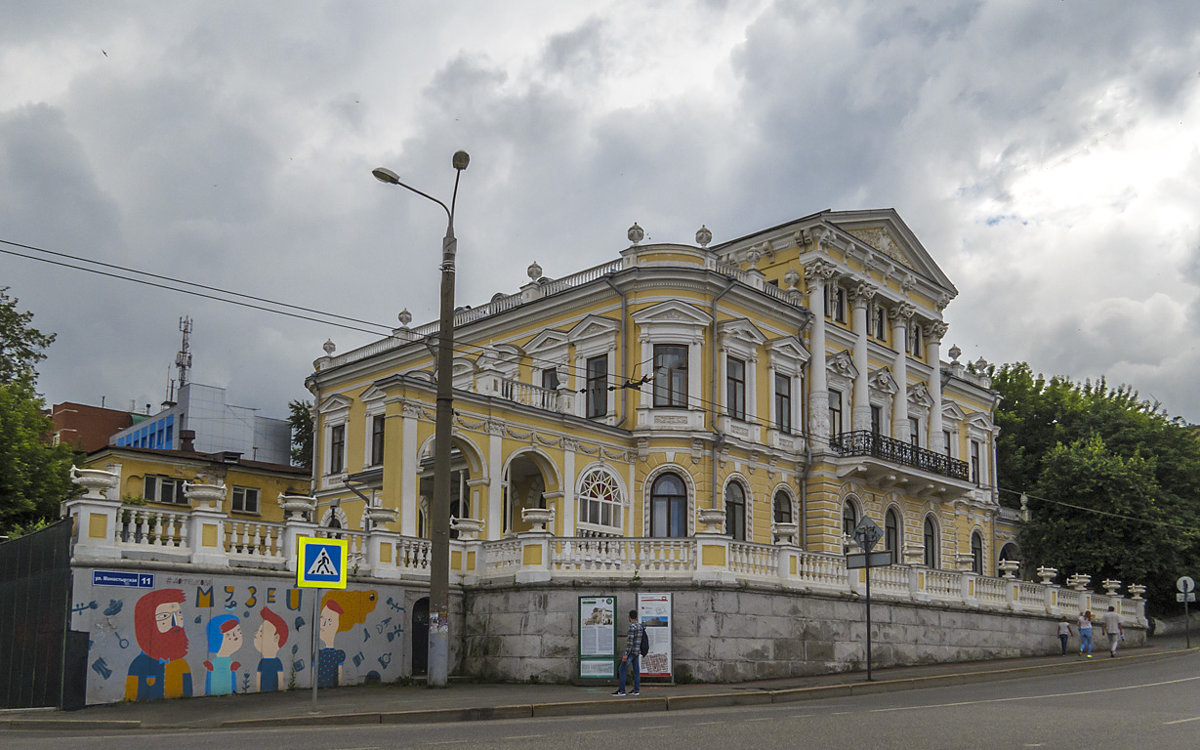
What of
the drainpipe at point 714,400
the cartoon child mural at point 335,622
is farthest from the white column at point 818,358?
the cartoon child mural at point 335,622

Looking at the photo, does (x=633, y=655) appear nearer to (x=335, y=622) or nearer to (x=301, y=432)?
(x=335, y=622)

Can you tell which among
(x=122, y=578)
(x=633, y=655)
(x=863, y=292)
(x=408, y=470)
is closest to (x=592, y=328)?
(x=408, y=470)

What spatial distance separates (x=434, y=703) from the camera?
17188 millimetres

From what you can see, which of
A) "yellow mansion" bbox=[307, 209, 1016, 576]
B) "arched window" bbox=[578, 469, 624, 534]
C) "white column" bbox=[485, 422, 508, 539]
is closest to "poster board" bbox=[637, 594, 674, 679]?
"yellow mansion" bbox=[307, 209, 1016, 576]

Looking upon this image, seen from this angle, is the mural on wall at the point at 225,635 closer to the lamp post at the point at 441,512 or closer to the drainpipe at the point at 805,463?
the lamp post at the point at 441,512

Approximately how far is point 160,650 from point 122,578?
1.31 m

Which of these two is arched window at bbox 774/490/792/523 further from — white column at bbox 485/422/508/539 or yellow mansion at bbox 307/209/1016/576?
white column at bbox 485/422/508/539

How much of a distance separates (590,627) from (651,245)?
16.6 metres

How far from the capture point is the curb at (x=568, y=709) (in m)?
15.2

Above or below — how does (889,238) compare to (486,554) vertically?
above

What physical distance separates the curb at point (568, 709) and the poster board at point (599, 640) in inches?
96.1

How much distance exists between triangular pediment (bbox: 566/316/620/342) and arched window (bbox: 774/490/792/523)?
7.66 meters

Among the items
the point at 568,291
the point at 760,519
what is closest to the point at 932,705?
the point at 760,519

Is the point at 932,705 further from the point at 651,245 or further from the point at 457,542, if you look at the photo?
the point at 651,245
